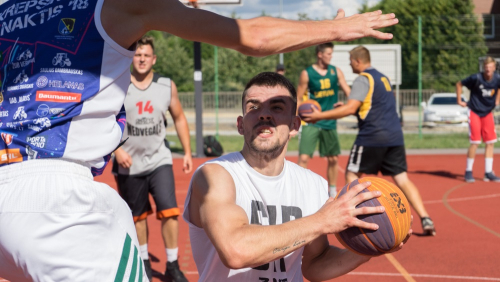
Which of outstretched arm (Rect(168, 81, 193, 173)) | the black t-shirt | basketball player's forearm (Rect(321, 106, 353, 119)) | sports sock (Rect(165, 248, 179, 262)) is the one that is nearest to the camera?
sports sock (Rect(165, 248, 179, 262))

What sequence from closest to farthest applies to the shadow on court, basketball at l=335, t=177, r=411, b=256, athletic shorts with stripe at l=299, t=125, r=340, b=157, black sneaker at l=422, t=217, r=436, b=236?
1. basketball at l=335, t=177, r=411, b=256
2. black sneaker at l=422, t=217, r=436, b=236
3. athletic shorts with stripe at l=299, t=125, r=340, b=157
4. the shadow on court

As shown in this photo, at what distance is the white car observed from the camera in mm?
23234

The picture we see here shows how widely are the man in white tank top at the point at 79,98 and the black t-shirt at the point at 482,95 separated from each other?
31.5ft

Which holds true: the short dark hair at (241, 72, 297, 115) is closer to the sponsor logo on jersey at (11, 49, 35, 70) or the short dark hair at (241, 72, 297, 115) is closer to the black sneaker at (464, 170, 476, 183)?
the sponsor logo on jersey at (11, 49, 35, 70)

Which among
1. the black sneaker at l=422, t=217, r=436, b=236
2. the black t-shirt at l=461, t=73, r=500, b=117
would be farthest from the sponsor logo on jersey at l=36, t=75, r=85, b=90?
the black t-shirt at l=461, t=73, r=500, b=117

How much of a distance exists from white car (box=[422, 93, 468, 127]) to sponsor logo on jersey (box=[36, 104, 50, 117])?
21583 millimetres

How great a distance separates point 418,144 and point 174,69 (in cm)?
1909

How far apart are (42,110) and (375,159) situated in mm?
6052

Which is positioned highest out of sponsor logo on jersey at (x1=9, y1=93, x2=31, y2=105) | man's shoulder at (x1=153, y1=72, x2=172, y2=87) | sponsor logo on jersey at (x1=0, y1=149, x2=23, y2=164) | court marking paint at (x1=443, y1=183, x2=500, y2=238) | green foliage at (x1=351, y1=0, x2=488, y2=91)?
green foliage at (x1=351, y1=0, x2=488, y2=91)

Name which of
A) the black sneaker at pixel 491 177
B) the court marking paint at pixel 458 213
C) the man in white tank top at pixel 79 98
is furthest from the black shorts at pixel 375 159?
the man in white tank top at pixel 79 98

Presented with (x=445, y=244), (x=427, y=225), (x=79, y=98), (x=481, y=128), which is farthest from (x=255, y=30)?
(x=481, y=128)

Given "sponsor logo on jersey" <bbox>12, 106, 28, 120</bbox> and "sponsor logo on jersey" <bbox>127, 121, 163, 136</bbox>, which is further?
"sponsor logo on jersey" <bbox>127, 121, 163, 136</bbox>

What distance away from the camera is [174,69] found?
34.5m

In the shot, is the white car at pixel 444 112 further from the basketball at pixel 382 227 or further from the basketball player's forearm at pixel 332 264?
the basketball at pixel 382 227
